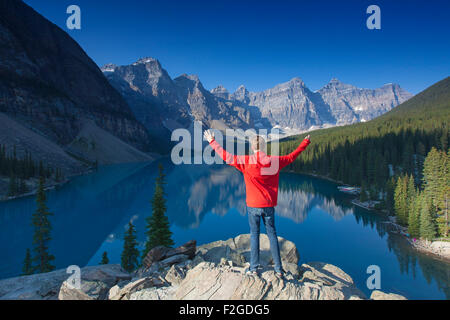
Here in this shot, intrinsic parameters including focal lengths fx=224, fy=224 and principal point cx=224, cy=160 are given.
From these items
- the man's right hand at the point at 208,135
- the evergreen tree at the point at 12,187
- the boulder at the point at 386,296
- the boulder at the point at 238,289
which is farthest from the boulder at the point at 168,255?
the evergreen tree at the point at 12,187

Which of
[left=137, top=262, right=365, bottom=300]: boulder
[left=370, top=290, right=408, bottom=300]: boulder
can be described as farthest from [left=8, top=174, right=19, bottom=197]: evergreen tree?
[left=370, top=290, right=408, bottom=300]: boulder

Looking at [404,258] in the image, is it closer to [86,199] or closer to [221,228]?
[221,228]

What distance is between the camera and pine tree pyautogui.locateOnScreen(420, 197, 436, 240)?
21.6 metres

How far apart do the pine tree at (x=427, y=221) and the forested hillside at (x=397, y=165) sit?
73 mm

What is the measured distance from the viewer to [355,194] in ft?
154

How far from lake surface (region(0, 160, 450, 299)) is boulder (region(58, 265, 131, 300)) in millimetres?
15333

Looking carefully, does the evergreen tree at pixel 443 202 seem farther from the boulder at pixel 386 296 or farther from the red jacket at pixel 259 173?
the red jacket at pixel 259 173

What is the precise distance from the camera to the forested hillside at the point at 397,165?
2320 centimetres

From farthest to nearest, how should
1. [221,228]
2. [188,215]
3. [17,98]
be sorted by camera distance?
[17,98] < [188,215] < [221,228]

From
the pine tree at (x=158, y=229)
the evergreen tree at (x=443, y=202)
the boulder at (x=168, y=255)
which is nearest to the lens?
the boulder at (x=168, y=255)

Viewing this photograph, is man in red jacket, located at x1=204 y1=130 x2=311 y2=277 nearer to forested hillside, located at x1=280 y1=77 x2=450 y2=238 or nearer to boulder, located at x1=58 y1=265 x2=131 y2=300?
boulder, located at x1=58 y1=265 x2=131 y2=300

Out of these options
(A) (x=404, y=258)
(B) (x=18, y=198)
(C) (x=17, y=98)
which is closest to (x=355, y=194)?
(A) (x=404, y=258)

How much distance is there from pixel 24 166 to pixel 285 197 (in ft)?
188
